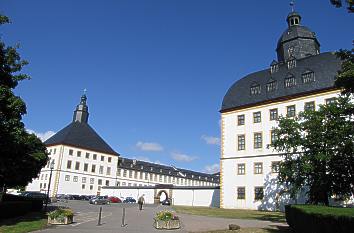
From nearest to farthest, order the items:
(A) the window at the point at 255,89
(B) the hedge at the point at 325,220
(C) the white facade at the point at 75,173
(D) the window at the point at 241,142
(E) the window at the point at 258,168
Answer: (B) the hedge at the point at 325,220 → (E) the window at the point at 258,168 → (D) the window at the point at 241,142 → (A) the window at the point at 255,89 → (C) the white facade at the point at 75,173

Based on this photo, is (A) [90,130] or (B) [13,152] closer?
(B) [13,152]

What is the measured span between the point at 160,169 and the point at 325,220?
96.5 meters

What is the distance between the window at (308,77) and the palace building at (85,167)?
139 feet

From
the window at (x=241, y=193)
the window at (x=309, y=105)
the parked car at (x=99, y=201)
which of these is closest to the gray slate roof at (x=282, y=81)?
the window at (x=309, y=105)

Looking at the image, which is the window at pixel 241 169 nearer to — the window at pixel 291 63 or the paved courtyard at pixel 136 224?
the window at pixel 291 63

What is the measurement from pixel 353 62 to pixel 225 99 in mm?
35541

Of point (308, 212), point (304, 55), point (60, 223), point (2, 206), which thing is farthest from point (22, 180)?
point (304, 55)

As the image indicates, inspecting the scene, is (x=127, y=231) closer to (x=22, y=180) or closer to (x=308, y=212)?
(x=308, y=212)

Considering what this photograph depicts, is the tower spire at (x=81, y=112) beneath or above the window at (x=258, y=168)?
above

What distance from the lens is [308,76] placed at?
42344mm

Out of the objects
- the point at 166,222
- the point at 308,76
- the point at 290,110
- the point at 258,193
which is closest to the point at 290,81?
the point at 308,76

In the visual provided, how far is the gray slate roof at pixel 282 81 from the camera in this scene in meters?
40.7

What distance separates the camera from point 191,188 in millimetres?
54062

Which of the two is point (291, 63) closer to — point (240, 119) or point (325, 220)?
point (240, 119)
